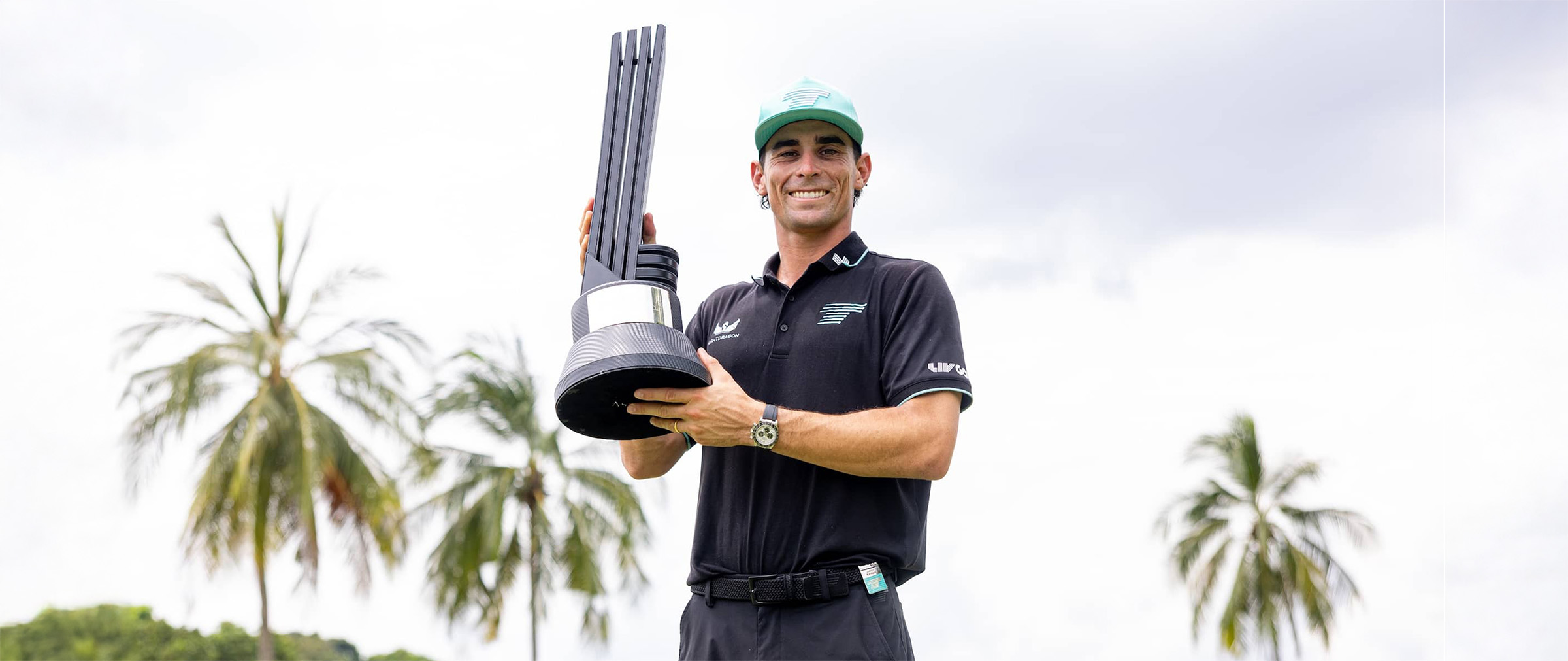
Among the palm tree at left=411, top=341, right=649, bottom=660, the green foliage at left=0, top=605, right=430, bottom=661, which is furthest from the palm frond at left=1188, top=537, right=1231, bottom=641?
the green foliage at left=0, top=605, right=430, bottom=661

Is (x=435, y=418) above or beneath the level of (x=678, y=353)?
above

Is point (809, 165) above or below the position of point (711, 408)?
above

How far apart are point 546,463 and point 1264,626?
18.9 metres

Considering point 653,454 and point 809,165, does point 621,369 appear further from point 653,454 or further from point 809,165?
point 809,165

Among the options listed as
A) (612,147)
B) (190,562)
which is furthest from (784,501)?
(190,562)

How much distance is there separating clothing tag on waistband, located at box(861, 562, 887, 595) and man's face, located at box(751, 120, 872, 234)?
3.69 ft

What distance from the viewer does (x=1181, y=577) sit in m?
33.2

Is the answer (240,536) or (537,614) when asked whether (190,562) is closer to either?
→ (240,536)

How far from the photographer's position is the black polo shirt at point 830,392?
3629 mm

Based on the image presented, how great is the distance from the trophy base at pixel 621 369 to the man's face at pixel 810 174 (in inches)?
29.0

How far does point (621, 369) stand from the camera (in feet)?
10.9

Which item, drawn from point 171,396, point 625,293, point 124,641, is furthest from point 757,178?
point 124,641

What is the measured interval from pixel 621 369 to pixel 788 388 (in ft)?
2.19

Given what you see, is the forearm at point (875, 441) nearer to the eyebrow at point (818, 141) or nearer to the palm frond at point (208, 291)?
the eyebrow at point (818, 141)
